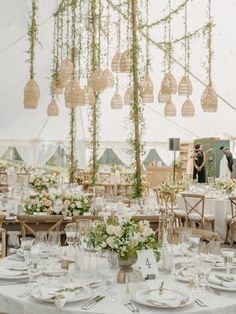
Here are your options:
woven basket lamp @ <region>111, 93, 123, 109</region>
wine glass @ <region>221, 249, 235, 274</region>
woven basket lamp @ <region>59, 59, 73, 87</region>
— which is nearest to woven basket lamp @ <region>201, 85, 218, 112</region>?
woven basket lamp @ <region>59, 59, 73, 87</region>

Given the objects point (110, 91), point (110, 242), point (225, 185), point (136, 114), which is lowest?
point (110, 242)

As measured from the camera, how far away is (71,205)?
19.1 ft

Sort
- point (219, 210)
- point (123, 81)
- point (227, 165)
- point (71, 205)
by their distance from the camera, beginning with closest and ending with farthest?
point (71, 205), point (219, 210), point (227, 165), point (123, 81)

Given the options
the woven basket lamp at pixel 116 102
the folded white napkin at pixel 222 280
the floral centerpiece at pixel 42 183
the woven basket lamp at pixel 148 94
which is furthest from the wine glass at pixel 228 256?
the woven basket lamp at pixel 116 102

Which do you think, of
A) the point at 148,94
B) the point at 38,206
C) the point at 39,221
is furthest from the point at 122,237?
the point at 148,94

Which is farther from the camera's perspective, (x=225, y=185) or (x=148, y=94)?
(x=225, y=185)

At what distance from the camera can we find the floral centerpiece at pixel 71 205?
578cm

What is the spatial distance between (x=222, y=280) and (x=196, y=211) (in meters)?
5.57

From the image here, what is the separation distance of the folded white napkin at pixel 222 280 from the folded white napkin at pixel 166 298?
1.10 ft

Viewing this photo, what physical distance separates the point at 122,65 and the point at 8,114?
9868 mm

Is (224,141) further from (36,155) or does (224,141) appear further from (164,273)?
(164,273)

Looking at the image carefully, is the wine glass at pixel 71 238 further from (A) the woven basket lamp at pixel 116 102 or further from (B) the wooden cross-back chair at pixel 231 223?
(A) the woven basket lamp at pixel 116 102

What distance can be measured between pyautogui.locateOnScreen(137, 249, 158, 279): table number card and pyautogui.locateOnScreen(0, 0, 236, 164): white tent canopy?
455 cm

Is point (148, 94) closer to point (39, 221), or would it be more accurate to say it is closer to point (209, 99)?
point (209, 99)
